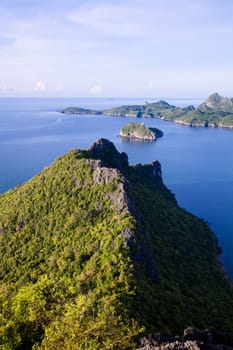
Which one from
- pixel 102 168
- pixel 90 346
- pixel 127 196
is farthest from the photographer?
pixel 102 168

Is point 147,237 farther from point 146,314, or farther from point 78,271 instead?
point 146,314

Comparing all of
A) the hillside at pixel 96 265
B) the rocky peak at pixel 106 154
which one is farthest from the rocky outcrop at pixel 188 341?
the rocky peak at pixel 106 154

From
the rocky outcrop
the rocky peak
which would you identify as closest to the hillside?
the rocky peak

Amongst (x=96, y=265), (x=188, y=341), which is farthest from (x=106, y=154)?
(x=188, y=341)

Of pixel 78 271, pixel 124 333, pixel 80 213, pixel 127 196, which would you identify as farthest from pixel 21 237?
pixel 124 333

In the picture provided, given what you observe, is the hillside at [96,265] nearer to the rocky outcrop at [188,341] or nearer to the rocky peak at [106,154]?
the rocky peak at [106,154]

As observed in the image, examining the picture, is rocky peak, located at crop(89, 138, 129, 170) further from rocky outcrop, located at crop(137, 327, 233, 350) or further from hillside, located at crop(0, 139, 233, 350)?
rocky outcrop, located at crop(137, 327, 233, 350)

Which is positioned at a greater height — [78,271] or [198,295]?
[78,271]

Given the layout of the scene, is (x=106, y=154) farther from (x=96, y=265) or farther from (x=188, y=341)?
(x=188, y=341)
